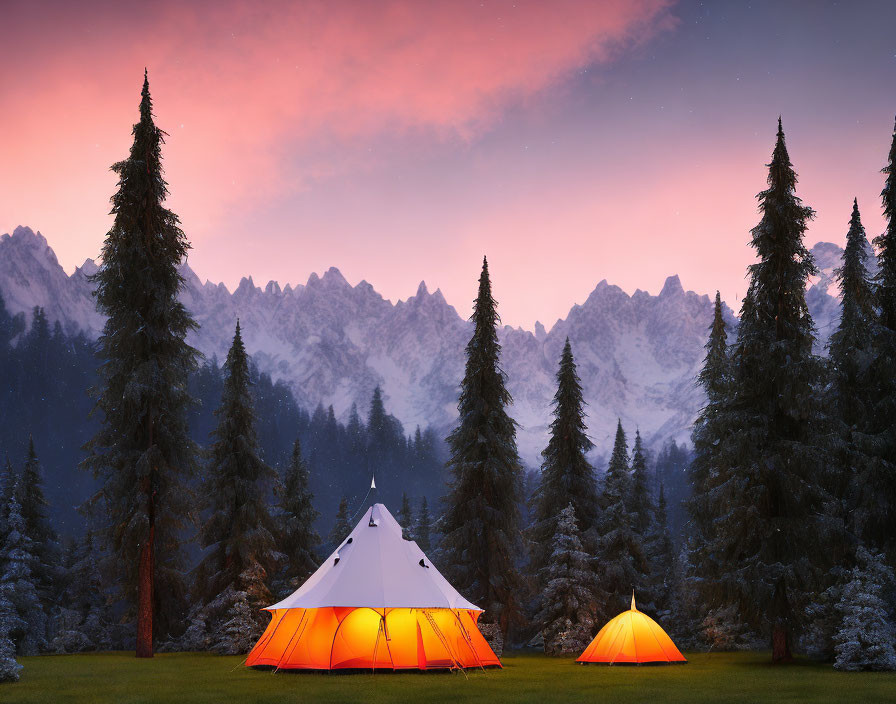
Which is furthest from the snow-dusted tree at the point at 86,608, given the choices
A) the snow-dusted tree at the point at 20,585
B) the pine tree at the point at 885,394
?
the pine tree at the point at 885,394

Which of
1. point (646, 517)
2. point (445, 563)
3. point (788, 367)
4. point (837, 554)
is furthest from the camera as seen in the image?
point (646, 517)

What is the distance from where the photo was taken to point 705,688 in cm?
1803

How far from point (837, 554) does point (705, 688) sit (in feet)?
30.2

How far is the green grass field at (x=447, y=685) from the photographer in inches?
611

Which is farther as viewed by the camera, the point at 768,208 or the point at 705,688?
the point at 768,208

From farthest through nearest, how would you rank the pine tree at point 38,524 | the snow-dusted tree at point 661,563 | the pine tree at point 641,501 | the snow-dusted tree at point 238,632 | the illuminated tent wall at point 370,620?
the pine tree at point 641,501, the snow-dusted tree at point 661,563, the pine tree at point 38,524, the snow-dusted tree at point 238,632, the illuminated tent wall at point 370,620

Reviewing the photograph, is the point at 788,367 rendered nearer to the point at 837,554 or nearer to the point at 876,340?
the point at 876,340

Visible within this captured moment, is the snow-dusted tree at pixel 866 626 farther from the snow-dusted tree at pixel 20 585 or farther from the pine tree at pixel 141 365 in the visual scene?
the snow-dusted tree at pixel 20 585

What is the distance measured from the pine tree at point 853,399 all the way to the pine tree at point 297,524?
2540cm

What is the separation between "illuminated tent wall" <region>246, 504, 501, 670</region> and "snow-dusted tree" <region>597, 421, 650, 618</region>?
19.0 meters

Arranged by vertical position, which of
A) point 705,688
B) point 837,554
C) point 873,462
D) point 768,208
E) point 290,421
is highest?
point 290,421

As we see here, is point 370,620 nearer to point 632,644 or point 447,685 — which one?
point 447,685

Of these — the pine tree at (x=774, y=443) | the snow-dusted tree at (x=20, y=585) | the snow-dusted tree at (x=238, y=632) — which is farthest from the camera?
the snow-dusted tree at (x=20, y=585)

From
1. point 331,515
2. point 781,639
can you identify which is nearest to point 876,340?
point 781,639
